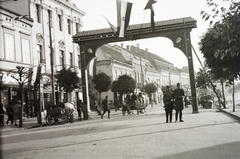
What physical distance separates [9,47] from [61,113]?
28.9 ft

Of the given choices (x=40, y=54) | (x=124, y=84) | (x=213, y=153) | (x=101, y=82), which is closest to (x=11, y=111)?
(x=40, y=54)

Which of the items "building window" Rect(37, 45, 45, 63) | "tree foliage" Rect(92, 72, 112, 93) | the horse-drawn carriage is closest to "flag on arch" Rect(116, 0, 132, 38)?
the horse-drawn carriage

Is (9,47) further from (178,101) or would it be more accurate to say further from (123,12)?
(178,101)

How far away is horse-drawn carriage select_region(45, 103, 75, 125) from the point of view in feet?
61.3

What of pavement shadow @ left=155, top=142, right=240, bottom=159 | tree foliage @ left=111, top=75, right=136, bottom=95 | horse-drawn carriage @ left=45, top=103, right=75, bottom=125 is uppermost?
tree foliage @ left=111, top=75, right=136, bottom=95

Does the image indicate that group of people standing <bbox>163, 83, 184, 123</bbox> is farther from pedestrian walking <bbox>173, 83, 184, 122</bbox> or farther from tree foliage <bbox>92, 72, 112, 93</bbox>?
tree foliage <bbox>92, 72, 112, 93</bbox>

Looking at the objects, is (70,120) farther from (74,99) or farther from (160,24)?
(74,99)

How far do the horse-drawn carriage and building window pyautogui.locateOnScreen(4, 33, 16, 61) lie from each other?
6.73 meters

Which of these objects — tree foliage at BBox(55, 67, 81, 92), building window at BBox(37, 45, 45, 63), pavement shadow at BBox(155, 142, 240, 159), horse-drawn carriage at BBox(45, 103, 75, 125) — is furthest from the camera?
building window at BBox(37, 45, 45, 63)

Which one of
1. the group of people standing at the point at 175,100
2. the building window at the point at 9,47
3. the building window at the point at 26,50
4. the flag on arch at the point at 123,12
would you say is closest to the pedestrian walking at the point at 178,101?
the group of people standing at the point at 175,100

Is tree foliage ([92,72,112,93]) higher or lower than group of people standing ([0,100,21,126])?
higher

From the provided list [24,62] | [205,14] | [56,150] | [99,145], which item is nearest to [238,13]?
[205,14]

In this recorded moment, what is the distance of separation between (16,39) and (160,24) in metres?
12.9

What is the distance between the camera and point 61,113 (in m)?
18.9
